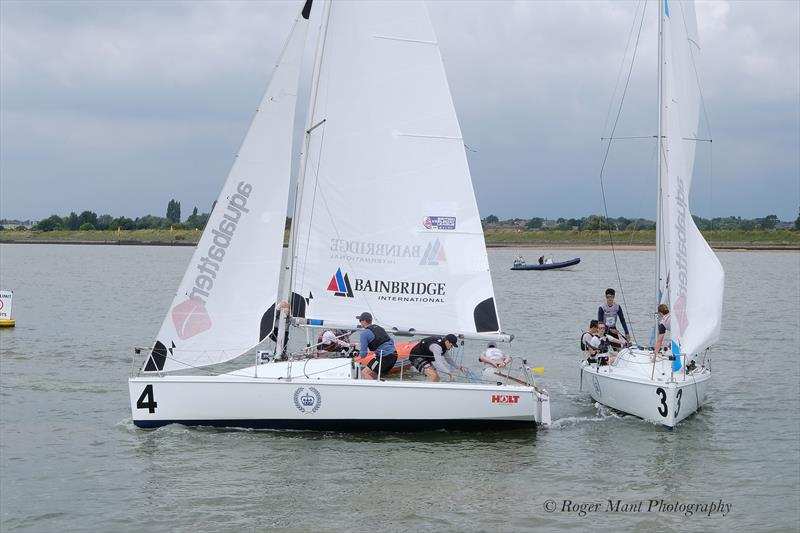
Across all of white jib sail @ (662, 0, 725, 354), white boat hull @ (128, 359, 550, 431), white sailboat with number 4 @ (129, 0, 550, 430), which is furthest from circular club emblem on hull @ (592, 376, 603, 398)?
white boat hull @ (128, 359, 550, 431)

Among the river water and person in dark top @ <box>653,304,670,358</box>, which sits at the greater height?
person in dark top @ <box>653,304,670,358</box>

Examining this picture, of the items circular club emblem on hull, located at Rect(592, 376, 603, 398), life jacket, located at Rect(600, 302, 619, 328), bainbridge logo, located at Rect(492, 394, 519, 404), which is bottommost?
circular club emblem on hull, located at Rect(592, 376, 603, 398)

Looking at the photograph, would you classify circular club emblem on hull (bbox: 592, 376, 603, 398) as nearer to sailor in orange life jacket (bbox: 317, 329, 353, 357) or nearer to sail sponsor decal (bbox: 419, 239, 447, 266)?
sail sponsor decal (bbox: 419, 239, 447, 266)

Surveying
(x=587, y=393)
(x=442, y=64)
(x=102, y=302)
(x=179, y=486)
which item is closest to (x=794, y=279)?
(x=102, y=302)

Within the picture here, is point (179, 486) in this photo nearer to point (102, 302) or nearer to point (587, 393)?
point (587, 393)

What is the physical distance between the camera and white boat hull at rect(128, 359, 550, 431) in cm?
1491

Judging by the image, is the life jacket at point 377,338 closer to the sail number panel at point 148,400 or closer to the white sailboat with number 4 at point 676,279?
the sail number panel at point 148,400

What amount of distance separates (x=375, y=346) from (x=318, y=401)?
53.8 inches

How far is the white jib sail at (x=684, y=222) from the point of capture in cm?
1741

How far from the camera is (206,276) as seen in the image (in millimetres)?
15570

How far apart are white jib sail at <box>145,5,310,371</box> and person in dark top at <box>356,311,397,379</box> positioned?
5.20ft

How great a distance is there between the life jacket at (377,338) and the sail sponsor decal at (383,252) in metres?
1.39

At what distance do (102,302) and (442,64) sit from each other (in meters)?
33.5

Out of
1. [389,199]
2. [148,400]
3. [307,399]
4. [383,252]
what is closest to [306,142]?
[389,199]
